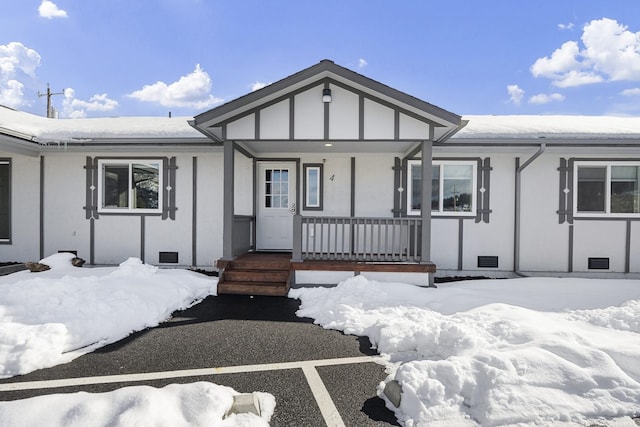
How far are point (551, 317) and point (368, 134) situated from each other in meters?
3.61

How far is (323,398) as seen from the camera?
2.62 meters

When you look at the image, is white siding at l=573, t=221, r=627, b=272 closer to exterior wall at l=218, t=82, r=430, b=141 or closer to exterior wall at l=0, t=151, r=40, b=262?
exterior wall at l=218, t=82, r=430, b=141

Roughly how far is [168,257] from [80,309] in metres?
3.21

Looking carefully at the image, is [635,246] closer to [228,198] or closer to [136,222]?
[228,198]

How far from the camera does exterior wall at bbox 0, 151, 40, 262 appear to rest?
7.43 meters

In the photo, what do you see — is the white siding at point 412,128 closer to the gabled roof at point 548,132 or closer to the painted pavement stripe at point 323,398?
the gabled roof at point 548,132

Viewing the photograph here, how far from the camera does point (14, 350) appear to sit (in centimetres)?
323

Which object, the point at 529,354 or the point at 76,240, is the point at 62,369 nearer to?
the point at 529,354

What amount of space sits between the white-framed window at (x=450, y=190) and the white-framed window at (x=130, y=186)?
5.53 meters

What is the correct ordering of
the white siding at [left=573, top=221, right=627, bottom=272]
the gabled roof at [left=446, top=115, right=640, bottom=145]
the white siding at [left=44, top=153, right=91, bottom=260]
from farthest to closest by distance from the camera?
the white siding at [left=44, top=153, right=91, bottom=260] → the white siding at [left=573, top=221, right=627, bottom=272] → the gabled roof at [left=446, top=115, right=640, bottom=145]

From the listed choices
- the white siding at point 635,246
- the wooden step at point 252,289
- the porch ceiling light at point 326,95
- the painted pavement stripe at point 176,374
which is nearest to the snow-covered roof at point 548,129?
the white siding at point 635,246

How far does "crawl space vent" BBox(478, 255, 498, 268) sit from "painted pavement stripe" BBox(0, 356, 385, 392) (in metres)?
4.74

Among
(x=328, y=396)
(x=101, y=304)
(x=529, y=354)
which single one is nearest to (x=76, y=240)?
(x=101, y=304)

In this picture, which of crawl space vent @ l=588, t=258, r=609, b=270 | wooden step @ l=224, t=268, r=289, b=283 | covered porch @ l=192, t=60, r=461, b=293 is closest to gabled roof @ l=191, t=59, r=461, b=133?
covered porch @ l=192, t=60, r=461, b=293
